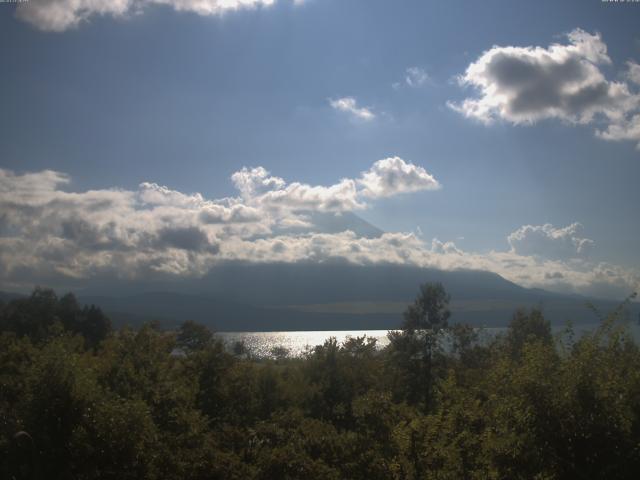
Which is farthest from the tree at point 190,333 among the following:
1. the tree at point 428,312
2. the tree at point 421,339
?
the tree at point 421,339

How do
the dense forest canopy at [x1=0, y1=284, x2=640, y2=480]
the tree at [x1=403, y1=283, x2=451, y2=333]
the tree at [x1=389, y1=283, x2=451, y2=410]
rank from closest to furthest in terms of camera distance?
the dense forest canopy at [x1=0, y1=284, x2=640, y2=480] → the tree at [x1=389, y1=283, x2=451, y2=410] → the tree at [x1=403, y1=283, x2=451, y2=333]

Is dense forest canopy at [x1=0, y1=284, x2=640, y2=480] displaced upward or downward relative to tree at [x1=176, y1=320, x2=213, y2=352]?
upward

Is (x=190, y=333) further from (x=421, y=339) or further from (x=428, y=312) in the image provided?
(x=421, y=339)

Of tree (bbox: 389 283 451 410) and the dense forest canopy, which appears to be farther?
tree (bbox: 389 283 451 410)

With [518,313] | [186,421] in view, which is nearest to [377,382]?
[186,421]

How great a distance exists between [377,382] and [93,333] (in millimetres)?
75708

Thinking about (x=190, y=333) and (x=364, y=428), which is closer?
(x=364, y=428)

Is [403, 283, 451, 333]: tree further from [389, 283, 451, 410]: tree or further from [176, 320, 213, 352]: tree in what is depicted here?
[176, 320, 213, 352]: tree

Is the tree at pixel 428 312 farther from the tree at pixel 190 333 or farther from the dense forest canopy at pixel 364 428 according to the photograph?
the tree at pixel 190 333

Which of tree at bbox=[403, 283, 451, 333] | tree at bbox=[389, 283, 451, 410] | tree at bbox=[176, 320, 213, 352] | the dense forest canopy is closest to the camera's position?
the dense forest canopy

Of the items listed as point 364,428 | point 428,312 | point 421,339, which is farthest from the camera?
point 428,312

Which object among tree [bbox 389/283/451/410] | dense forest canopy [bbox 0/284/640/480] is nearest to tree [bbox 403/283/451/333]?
tree [bbox 389/283/451/410]

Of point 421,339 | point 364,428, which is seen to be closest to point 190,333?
point 421,339

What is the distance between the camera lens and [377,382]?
136ft
